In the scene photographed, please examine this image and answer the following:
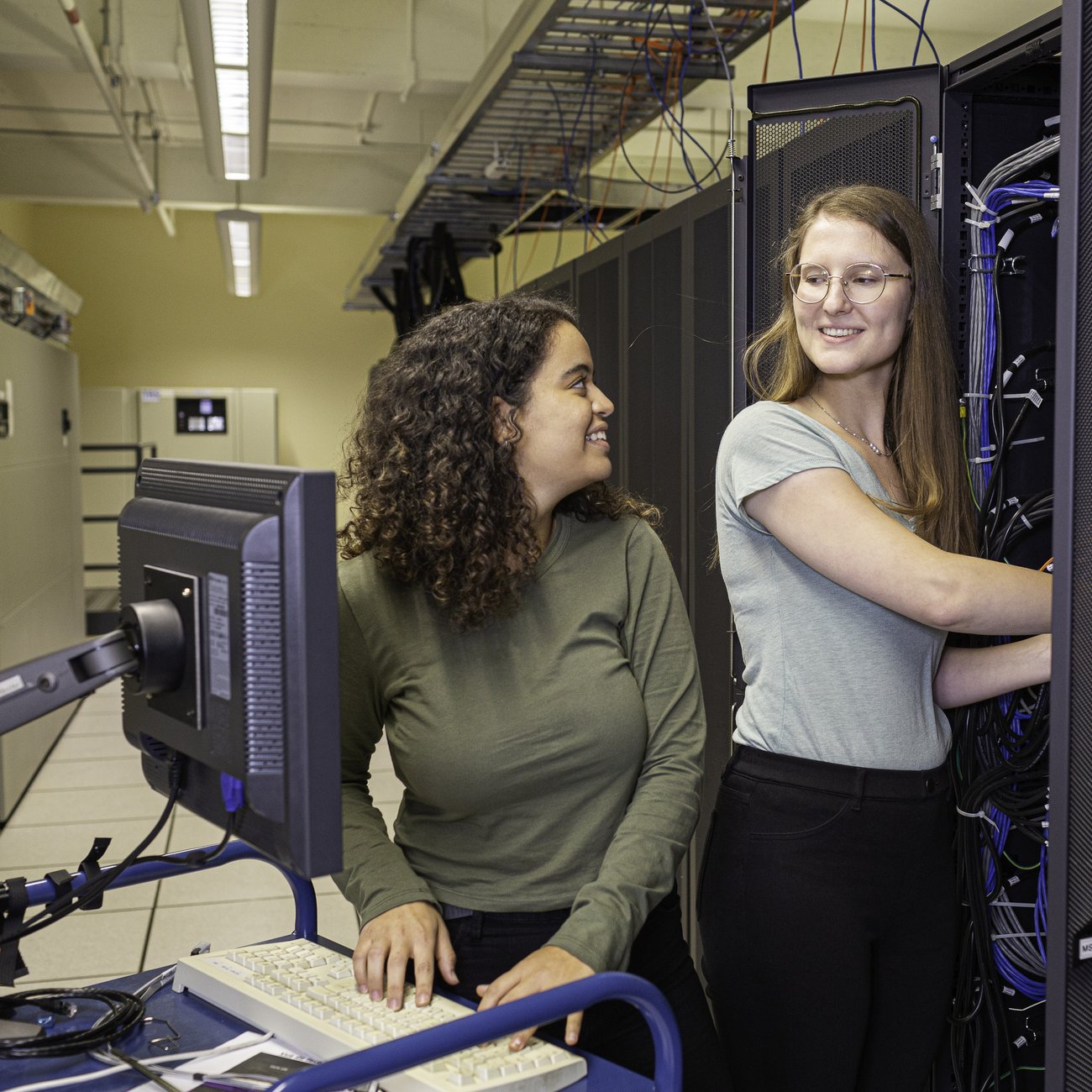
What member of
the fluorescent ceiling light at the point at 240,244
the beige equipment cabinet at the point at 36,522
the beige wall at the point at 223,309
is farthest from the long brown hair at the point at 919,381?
the beige wall at the point at 223,309

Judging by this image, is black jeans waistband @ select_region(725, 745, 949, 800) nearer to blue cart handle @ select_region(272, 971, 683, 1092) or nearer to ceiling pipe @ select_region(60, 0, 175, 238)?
blue cart handle @ select_region(272, 971, 683, 1092)

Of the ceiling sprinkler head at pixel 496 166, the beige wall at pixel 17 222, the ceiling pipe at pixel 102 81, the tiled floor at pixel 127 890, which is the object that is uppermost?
the beige wall at pixel 17 222

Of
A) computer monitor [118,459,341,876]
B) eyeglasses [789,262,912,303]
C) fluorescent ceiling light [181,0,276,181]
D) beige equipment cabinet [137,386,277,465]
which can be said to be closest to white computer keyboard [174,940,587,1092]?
computer monitor [118,459,341,876]

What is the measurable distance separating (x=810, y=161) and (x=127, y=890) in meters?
3.15

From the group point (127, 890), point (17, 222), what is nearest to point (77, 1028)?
point (127, 890)

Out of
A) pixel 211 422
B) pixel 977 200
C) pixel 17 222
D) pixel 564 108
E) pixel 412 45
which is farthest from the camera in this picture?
pixel 17 222

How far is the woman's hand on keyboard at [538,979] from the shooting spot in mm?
1159

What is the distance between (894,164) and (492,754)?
1.14 metres

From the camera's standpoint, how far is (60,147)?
746 cm

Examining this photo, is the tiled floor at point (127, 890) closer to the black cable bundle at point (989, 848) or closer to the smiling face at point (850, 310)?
the black cable bundle at point (989, 848)

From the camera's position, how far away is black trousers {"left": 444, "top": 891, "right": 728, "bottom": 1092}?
4.56ft

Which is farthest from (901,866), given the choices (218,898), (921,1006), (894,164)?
(218,898)

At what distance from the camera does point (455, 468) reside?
1.42 m

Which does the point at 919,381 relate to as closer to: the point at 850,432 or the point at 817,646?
the point at 850,432
